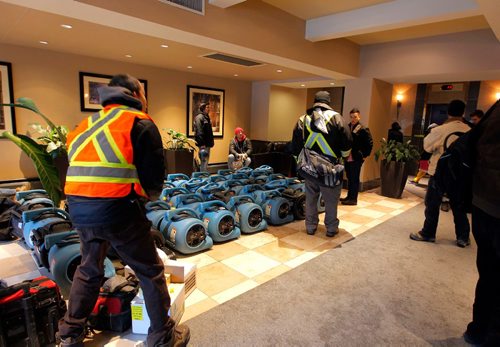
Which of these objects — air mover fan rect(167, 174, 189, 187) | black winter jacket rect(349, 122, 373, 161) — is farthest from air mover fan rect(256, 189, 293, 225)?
black winter jacket rect(349, 122, 373, 161)

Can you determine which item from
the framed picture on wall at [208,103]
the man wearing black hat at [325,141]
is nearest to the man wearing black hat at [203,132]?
the framed picture on wall at [208,103]

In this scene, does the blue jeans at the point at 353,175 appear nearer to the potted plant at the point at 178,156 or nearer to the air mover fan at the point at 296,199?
the air mover fan at the point at 296,199

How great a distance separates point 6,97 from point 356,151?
225 inches

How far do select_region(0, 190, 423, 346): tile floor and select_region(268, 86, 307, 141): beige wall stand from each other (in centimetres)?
453

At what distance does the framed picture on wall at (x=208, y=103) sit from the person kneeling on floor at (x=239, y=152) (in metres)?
1.76

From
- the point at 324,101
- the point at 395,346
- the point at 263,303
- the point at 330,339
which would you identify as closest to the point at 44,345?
the point at 263,303

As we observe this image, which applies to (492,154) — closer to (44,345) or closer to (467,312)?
(467,312)

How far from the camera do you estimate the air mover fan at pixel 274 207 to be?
4.04 m

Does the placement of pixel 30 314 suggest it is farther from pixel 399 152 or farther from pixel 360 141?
pixel 399 152

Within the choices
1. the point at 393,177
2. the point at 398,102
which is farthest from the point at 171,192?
the point at 398,102

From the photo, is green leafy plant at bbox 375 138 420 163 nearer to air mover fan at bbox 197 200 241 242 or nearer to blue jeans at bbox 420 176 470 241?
blue jeans at bbox 420 176 470 241

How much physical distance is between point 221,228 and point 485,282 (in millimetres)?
2322

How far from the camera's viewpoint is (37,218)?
295 centimetres

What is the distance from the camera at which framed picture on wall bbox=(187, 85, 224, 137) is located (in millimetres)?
7344
